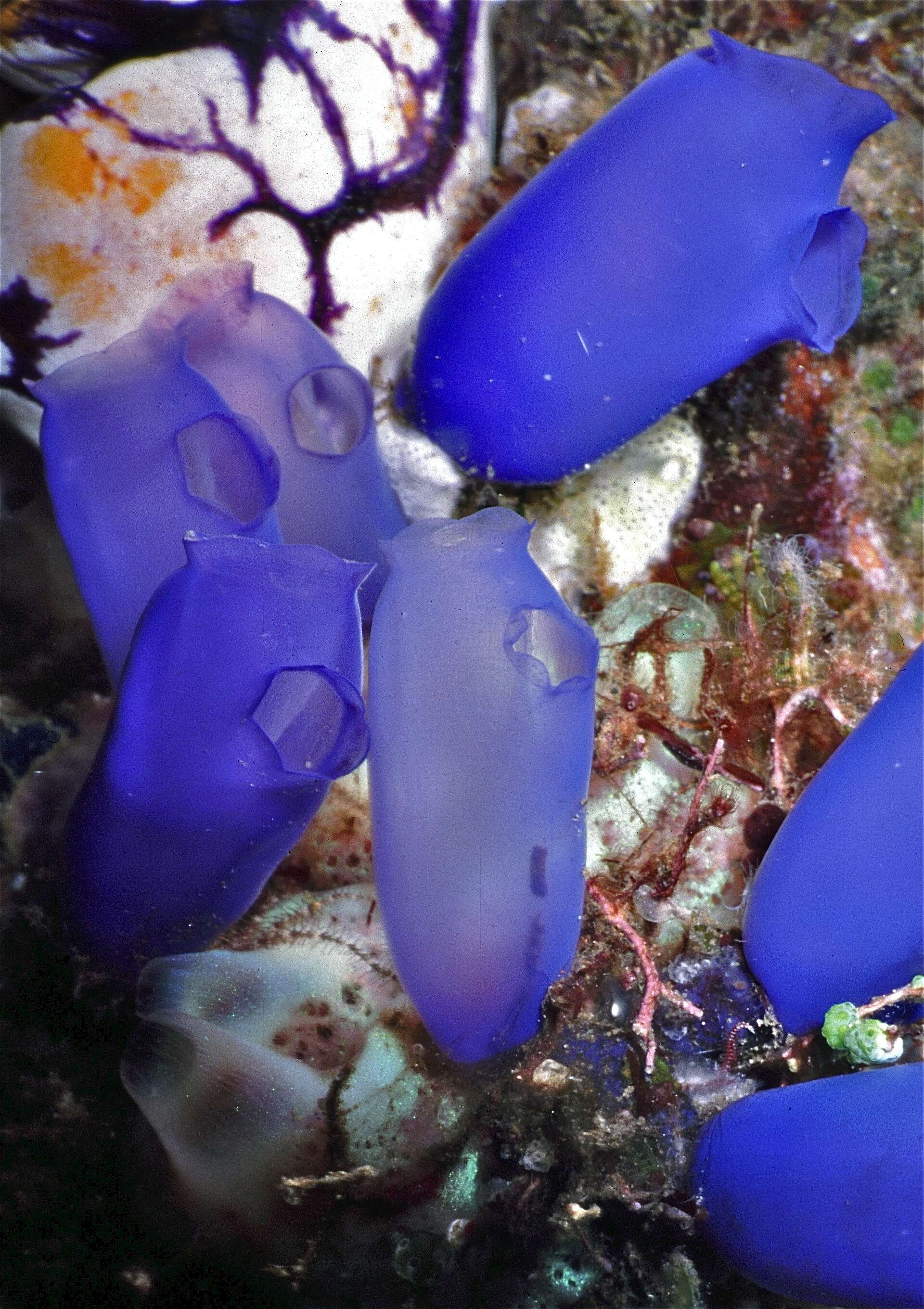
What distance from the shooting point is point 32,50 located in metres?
1.85

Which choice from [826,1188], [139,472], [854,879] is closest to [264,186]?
[139,472]

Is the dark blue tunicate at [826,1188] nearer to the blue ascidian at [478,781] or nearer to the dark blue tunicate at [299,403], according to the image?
the blue ascidian at [478,781]

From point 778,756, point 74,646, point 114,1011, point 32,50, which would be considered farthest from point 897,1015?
point 32,50

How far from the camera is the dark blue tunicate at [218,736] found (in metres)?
1.48

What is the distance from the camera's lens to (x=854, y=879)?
5.27ft

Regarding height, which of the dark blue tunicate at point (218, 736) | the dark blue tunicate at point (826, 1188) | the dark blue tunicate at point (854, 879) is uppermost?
the dark blue tunicate at point (218, 736)

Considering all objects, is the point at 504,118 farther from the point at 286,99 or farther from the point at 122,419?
the point at 122,419

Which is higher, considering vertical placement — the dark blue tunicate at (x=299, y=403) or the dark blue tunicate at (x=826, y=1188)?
the dark blue tunicate at (x=299, y=403)

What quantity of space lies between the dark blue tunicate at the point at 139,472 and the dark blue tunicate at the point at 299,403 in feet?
0.33

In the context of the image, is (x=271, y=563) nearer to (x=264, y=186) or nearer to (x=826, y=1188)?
(x=264, y=186)

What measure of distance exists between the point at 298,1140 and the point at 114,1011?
0.46 m

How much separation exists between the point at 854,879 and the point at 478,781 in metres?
0.66

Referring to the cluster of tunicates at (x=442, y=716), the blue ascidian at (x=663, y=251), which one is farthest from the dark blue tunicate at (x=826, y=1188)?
the blue ascidian at (x=663, y=251)

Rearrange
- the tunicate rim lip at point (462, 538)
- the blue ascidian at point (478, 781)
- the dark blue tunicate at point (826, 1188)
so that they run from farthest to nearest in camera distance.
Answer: the tunicate rim lip at point (462, 538) < the blue ascidian at point (478, 781) < the dark blue tunicate at point (826, 1188)
